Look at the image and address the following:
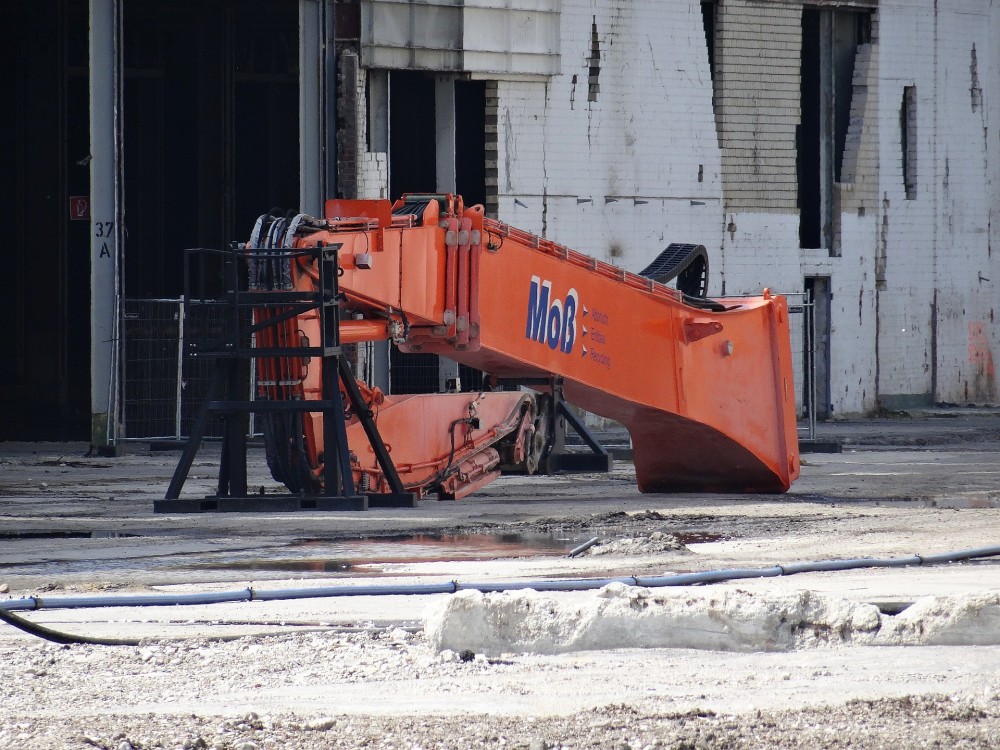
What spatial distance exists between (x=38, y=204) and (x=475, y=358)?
1446cm

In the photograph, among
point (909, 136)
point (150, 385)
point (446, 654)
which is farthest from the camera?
point (909, 136)

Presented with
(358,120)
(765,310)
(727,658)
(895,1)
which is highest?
(895,1)

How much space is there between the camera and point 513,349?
43.9 ft

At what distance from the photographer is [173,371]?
21609 mm

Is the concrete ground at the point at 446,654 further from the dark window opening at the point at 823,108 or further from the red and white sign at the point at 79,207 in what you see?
the dark window opening at the point at 823,108

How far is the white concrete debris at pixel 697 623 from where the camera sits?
6945mm

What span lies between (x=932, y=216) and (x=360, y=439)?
56.5 ft

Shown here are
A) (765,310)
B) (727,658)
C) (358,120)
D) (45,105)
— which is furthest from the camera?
(45,105)

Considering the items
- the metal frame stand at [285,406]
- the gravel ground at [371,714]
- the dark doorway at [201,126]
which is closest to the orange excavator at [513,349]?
the metal frame stand at [285,406]

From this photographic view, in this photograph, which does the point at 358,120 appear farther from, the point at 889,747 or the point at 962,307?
the point at 889,747

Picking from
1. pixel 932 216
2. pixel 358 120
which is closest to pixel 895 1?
pixel 932 216

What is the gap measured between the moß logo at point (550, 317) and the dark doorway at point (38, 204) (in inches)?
546

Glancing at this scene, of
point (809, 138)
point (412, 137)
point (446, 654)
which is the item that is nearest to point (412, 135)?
point (412, 137)

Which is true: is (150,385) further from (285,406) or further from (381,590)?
(381,590)
